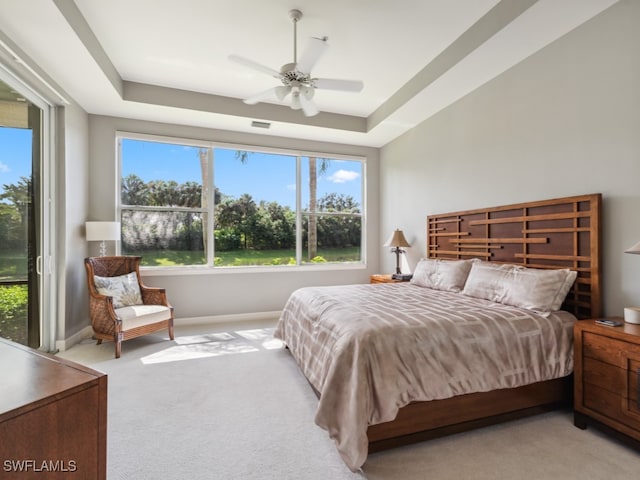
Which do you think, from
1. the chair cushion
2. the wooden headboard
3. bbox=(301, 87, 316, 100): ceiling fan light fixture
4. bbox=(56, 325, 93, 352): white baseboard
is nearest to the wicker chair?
the chair cushion

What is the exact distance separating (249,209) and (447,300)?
3.38 meters

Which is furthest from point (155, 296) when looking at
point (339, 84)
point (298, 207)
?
point (339, 84)

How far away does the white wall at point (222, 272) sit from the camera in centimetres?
432

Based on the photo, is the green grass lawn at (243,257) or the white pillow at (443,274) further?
the green grass lawn at (243,257)

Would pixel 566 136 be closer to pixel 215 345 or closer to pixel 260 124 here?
pixel 260 124

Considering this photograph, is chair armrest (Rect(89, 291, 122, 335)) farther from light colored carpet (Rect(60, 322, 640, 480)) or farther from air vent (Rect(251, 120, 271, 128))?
air vent (Rect(251, 120, 271, 128))

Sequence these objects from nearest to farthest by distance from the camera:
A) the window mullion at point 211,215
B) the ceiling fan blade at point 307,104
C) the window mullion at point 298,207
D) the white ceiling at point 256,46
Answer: the white ceiling at point 256,46, the ceiling fan blade at point 307,104, the window mullion at point 211,215, the window mullion at point 298,207

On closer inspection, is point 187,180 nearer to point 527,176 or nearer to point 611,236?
point 527,176

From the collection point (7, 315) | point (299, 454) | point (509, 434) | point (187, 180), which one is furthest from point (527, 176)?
point (7, 315)

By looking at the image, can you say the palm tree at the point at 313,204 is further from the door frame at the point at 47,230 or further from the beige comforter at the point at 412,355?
the door frame at the point at 47,230

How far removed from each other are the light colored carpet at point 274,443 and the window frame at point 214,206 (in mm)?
2018

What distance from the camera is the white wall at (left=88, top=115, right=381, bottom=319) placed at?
432 cm

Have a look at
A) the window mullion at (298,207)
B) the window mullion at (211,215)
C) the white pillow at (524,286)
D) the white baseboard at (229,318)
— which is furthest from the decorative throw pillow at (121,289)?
the white pillow at (524,286)

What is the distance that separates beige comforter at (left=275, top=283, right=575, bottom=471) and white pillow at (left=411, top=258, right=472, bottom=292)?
2.36 ft
